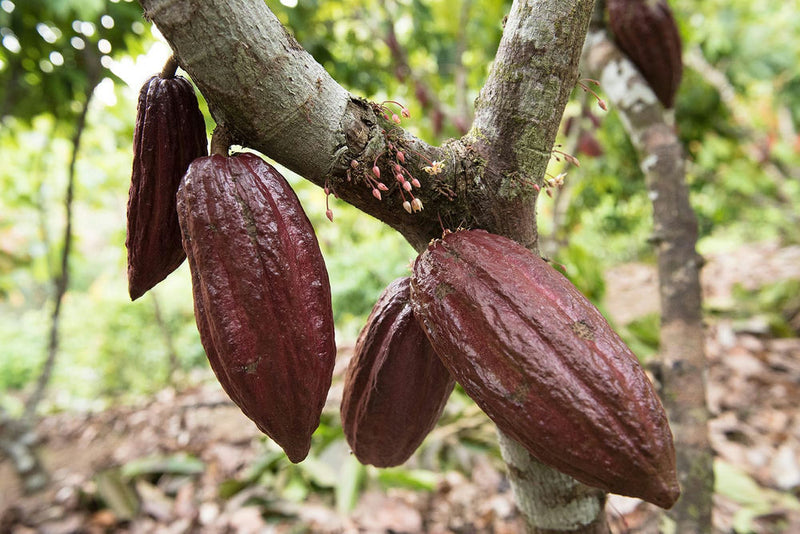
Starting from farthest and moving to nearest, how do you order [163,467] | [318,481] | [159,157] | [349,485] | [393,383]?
1. [163,467]
2. [318,481]
3. [349,485]
4. [393,383]
5. [159,157]

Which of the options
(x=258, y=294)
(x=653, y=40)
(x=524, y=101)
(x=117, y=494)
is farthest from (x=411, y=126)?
(x=258, y=294)

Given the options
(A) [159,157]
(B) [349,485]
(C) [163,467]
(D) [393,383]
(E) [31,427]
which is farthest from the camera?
(E) [31,427]

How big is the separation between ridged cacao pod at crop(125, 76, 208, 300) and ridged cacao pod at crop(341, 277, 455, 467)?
11.8 inches

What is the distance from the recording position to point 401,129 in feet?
2.18

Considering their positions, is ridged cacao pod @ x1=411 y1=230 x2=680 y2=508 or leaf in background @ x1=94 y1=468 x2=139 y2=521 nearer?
ridged cacao pod @ x1=411 y1=230 x2=680 y2=508

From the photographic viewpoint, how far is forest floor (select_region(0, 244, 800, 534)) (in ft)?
6.33

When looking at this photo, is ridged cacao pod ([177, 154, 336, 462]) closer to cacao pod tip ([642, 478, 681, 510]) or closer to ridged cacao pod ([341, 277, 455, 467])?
ridged cacao pod ([341, 277, 455, 467])

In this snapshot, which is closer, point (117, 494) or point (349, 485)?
point (349, 485)

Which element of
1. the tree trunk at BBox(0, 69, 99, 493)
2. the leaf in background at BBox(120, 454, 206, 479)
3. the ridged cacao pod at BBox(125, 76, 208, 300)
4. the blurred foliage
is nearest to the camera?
the ridged cacao pod at BBox(125, 76, 208, 300)

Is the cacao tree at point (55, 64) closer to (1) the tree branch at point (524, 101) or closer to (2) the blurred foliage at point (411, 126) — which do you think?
(2) the blurred foliage at point (411, 126)

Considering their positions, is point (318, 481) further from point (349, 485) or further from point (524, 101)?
point (524, 101)

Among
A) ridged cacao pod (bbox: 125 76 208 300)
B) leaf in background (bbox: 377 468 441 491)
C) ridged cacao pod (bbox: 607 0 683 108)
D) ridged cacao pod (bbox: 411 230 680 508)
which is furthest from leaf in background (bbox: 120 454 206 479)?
ridged cacao pod (bbox: 607 0 683 108)

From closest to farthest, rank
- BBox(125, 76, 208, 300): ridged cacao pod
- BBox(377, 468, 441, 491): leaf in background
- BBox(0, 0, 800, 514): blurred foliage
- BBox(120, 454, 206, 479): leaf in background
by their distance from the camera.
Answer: BBox(125, 76, 208, 300): ridged cacao pod
BBox(377, 468, 441, 491): leaf in background
BBox(0, 0, 800, 514): blurred foliage
BBox(120, 454, 206, 479): leaf in background

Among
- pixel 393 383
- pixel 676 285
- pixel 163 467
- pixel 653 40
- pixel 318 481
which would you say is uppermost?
pixel 653 40
